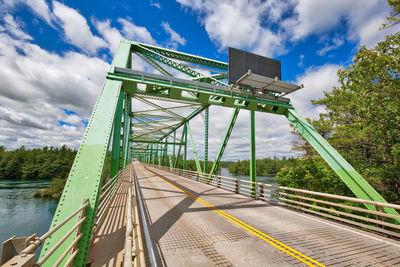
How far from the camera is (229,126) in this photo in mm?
13734

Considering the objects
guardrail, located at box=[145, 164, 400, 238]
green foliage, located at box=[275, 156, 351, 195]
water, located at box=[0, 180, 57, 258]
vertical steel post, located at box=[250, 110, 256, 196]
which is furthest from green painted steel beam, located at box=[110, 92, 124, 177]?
green foliage, located at box=[275, 156, 351, 195]

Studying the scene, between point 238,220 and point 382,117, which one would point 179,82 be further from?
point 382,117

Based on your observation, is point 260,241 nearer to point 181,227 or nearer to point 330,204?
point 181,227

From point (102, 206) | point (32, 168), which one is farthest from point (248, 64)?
point (32, 168)

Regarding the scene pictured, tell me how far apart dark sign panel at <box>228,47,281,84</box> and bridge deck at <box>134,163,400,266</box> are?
291 inches

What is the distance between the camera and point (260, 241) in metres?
4.90

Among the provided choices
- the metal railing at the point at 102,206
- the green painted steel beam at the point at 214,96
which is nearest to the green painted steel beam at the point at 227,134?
the green painted steel beam at the point at 214,96

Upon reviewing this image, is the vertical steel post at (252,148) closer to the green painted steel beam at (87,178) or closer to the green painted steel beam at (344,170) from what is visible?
the green painted steel beam at (344,170)

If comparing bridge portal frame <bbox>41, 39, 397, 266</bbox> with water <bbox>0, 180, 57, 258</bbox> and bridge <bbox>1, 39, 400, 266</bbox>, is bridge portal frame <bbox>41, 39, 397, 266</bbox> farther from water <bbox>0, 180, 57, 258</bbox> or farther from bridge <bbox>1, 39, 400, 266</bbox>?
water <bbox>0, 180, 57, 258</bbox>

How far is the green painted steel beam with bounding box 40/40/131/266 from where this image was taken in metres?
3.48

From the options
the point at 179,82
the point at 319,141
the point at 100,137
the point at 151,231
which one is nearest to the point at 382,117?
the point at 319,141

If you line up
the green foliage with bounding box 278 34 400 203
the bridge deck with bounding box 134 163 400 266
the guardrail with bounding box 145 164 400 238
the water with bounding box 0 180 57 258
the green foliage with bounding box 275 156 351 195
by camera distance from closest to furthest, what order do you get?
the bridge deck with bounding box 134 163 400 266 → the guardrail with bounding box 145 164 400 238 → the green foliage with bounding box 278 34 400 203 → the green foliage with bounding box 275 156 351 195 → the water with bounding box 0 180 57 258

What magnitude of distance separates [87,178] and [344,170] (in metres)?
9.83

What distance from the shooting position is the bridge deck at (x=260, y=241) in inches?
157
